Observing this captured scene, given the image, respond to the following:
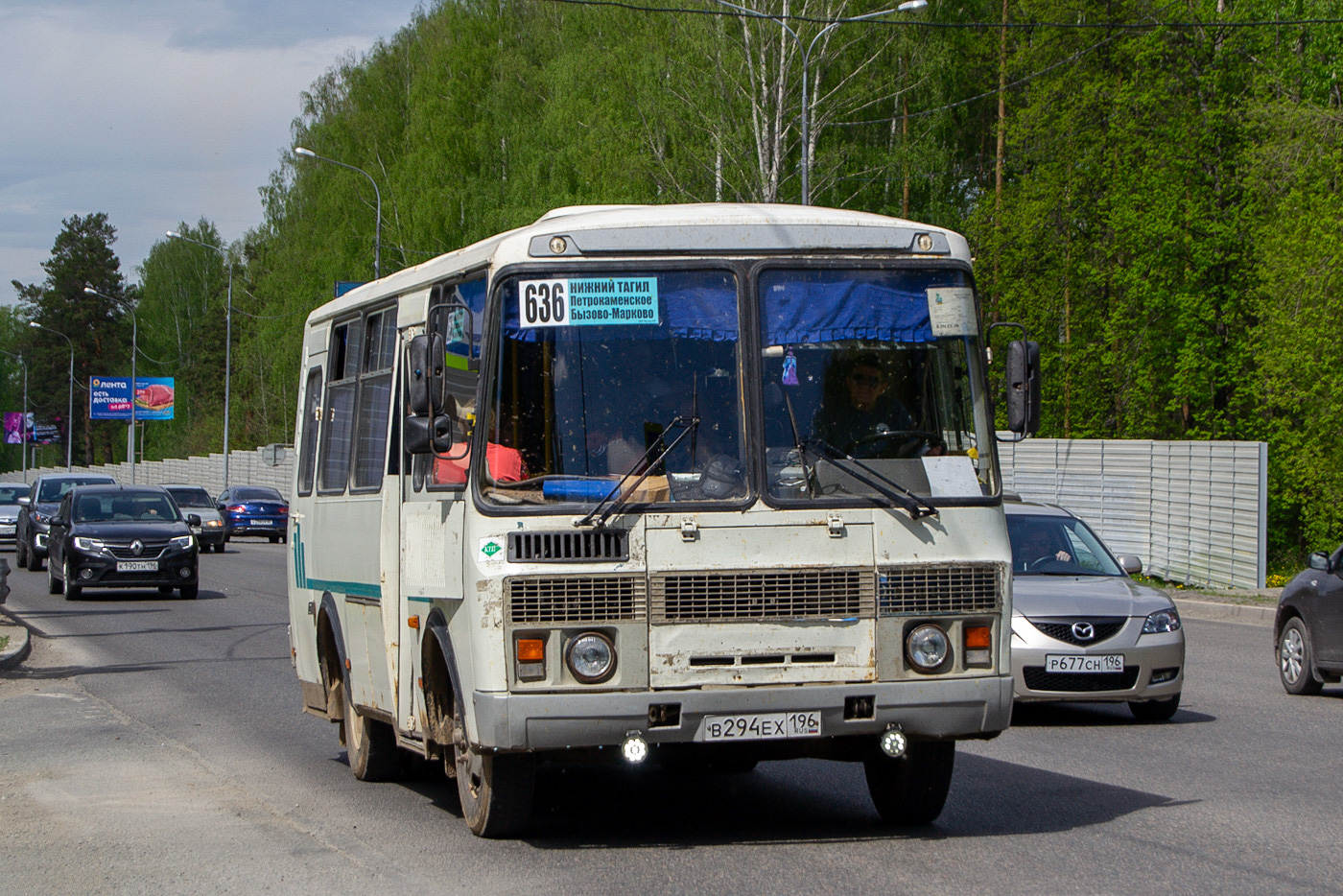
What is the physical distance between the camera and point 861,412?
23.7 feet

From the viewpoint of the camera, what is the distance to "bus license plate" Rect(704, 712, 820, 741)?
271 inches

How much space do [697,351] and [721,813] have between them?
2.47 meters

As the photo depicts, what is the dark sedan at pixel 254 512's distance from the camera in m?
53.8

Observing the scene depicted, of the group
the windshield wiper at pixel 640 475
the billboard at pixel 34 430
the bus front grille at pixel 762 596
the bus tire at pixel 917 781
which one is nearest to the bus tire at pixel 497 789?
the bus front grille at pixel 762 596

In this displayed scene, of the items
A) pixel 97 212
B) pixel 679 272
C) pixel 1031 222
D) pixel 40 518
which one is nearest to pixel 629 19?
pixel 1031 222

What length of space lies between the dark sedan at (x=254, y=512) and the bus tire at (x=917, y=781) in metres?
47.3

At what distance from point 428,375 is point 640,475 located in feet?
3.14

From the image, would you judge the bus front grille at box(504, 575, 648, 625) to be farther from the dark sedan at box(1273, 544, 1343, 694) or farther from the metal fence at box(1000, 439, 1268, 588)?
the metal fence at box(1000, 439, 1268, 588)

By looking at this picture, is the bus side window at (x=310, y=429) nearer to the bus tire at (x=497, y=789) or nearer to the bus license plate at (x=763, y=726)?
the bus tire at (x=497, y=789)

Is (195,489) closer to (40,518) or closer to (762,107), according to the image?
(40,518)

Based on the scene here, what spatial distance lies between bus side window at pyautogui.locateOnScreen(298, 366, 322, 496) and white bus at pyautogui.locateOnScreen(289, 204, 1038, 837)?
9.62 ft

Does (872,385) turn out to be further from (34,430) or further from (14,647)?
(34,430)

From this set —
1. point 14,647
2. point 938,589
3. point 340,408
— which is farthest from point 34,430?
point 938,589

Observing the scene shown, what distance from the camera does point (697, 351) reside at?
279 inches
